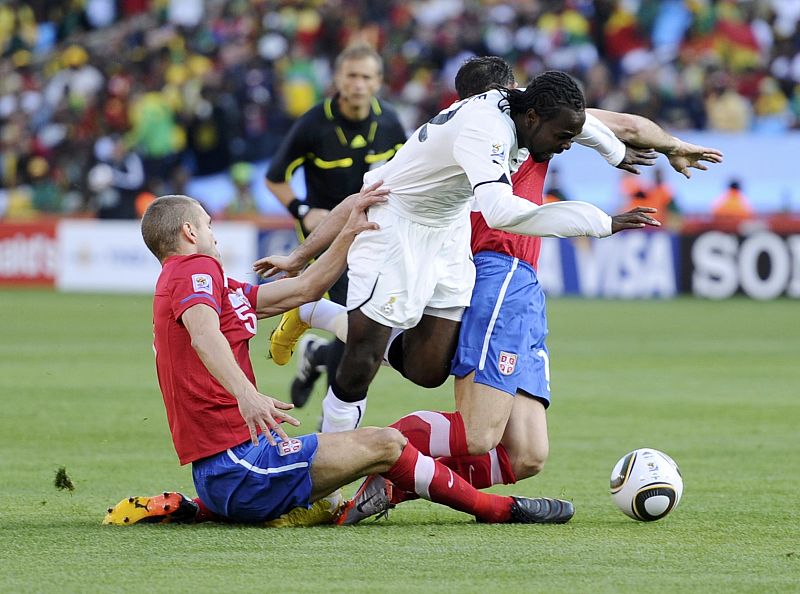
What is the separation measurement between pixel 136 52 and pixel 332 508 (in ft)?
74.1

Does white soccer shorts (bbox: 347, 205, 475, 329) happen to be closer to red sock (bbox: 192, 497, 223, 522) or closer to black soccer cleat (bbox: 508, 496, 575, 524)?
black soccer cleat (bbox: 508, 496, 575, 524)

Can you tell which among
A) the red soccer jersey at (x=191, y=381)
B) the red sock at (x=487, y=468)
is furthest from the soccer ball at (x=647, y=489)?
the red soccer jersey at (x=191, y=381)

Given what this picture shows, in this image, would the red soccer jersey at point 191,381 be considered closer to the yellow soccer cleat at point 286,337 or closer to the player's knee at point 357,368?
the player's knee at point 357,368

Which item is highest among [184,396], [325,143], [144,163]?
[144,163]

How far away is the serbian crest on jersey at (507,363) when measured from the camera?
621cm

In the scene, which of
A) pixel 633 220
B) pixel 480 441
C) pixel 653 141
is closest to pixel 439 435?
pixel 480 441

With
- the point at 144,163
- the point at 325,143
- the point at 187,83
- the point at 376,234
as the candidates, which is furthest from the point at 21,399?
the point at 187,83

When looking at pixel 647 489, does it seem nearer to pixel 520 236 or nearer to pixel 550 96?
pixel 520 236

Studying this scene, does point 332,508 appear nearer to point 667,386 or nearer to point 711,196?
point 667,386

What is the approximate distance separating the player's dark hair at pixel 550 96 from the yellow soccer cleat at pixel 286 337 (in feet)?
6.17

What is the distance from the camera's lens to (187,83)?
25812mm

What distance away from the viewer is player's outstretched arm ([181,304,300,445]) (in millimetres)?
5125

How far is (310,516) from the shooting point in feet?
19.2

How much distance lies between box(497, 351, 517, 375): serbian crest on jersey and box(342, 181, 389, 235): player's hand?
2.56ft
